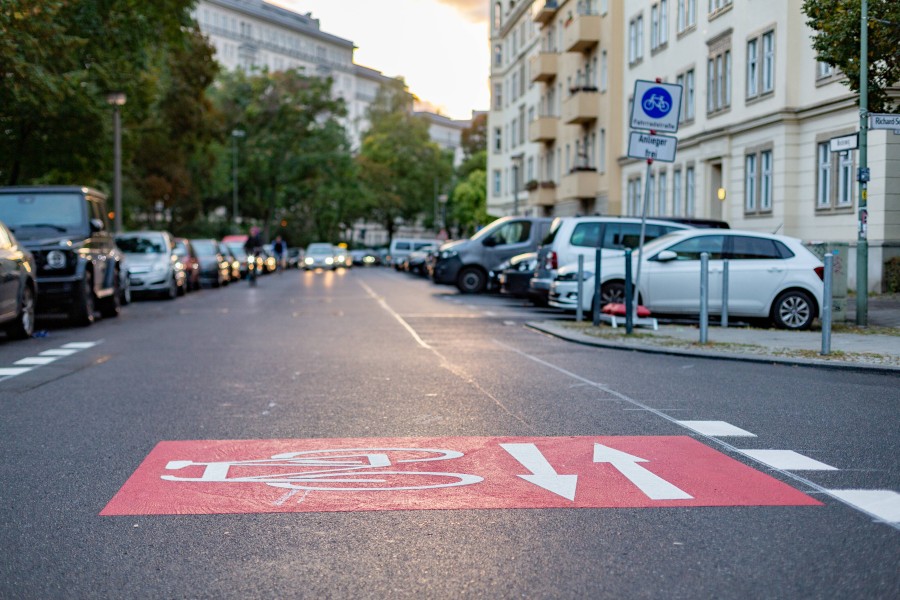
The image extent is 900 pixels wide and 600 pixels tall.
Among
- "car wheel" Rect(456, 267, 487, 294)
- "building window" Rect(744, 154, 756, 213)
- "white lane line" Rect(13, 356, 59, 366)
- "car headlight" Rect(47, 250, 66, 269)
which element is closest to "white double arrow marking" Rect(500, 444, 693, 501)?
"white lane line" Rect(13, 356, 59, 366)

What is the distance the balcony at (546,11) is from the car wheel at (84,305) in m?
45.6

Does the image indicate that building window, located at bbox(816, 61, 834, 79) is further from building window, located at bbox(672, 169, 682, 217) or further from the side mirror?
the side mirror

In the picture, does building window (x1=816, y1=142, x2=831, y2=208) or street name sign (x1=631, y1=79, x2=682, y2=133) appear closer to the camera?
street name sign (x1=631, y1=79, x2=682, y2=133)

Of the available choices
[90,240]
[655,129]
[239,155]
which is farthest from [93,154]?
[239,155]

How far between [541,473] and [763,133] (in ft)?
93.5

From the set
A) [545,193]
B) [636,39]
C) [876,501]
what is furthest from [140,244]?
[545,193]

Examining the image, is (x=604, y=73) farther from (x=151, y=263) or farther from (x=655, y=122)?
(x=655, y=122)

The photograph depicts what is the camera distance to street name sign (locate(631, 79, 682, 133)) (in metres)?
17.7

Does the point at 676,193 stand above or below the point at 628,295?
above

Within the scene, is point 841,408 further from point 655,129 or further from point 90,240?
point 90,240

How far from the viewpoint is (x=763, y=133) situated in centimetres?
3403

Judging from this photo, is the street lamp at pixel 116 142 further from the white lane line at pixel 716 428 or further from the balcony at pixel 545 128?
the balcony at pixel 545 128

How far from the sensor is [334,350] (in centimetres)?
1556

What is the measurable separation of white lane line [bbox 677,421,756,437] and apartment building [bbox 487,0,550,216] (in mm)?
58780
